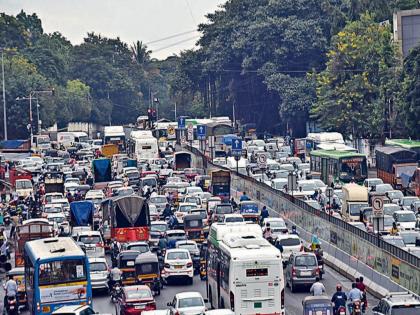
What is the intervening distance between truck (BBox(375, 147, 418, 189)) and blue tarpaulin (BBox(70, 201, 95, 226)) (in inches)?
892

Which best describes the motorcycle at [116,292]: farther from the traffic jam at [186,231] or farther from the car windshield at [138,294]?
the car windshield at [138,294]

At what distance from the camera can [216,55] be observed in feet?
483

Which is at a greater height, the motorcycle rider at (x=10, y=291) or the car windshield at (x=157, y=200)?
the car windshield at (x=157, y=200)

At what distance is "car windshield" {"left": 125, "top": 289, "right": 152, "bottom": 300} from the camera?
1496 inches

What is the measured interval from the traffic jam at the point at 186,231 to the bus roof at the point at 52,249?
2.4 inches

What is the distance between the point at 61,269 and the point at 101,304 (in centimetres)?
758

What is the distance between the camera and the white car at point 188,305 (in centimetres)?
3484

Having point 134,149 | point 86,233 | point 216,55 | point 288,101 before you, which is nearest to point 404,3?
point 288,101

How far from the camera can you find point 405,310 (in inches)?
1219

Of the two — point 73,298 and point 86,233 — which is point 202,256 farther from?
point 73,298

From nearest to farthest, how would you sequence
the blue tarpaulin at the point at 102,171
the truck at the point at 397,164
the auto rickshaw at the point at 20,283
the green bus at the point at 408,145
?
the auto rickshaw at the point at 20,283 → the truck at the point at 397,164 → the green bus at the point at 408,145 → the blue tarpaulin at the point at 102,171

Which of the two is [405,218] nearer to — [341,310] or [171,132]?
[341,310]

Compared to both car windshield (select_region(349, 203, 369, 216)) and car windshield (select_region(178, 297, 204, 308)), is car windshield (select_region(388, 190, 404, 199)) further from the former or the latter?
car windshield (select_region(178, 297, 204, 308))

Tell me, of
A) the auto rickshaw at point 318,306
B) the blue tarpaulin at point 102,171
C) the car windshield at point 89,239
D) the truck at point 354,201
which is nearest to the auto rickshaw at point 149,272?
the car windshield at point 89,239
